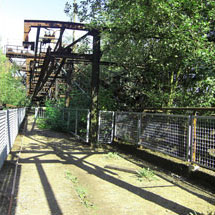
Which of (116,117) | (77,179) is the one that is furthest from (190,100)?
(77,179)

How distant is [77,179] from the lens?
5.53 metres

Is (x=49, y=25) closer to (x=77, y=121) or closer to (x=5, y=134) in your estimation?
Answer: (x=5, y=134)

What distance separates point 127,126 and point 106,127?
1.35m

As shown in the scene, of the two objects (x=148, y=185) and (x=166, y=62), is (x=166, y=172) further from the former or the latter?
(x=166, y=62)

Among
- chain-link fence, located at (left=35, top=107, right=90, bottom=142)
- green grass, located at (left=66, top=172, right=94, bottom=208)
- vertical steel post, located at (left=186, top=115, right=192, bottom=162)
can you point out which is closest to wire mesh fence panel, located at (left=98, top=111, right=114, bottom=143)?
chain-link fence, located at (left=35, top=107, right=90, bottom=142)

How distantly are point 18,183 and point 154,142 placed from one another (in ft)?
14.1

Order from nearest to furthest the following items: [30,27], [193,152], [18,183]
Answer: [18,183]
[193,152]
[30,27]

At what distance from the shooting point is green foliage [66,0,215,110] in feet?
21.7

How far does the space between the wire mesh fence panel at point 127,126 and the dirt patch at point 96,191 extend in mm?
1545

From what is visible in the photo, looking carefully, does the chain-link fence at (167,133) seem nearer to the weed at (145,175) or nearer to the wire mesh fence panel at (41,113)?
the weed at (145,175)

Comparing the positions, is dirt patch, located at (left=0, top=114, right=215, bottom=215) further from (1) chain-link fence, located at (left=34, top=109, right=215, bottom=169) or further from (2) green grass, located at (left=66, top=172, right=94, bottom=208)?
(1) chain-link fence, located at (left=34, top=109, right=215, bottom=169)

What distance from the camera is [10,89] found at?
35719 mm

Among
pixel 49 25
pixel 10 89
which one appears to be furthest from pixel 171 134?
pixel 10 89

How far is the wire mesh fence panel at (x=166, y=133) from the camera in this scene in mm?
6203
